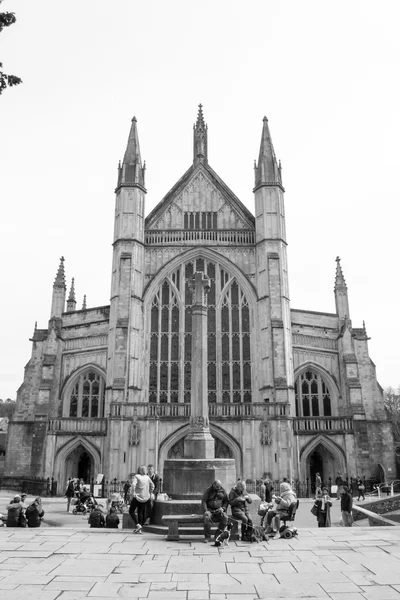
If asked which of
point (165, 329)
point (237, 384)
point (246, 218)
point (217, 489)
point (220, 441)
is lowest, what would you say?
point (217, 489)

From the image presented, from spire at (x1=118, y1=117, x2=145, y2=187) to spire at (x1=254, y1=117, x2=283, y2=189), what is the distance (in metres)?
7.60

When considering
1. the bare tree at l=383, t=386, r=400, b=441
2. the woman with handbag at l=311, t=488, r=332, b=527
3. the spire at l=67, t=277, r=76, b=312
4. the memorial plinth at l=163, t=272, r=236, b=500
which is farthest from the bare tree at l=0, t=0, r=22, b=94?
the bare tree at l=383, t=386, r=400, b=441

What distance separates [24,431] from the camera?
99.8 ft

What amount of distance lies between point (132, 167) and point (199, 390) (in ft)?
75.6

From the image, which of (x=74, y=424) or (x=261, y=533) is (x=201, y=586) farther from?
(x=74, y=424)

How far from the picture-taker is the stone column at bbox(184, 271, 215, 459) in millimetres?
12320

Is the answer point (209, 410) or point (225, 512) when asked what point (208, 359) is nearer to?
point (209, 410)

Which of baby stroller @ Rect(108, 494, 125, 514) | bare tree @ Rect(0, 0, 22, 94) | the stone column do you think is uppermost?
bare tree @ Rect(0, 0, 22, 94)

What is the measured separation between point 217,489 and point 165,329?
2204 cm

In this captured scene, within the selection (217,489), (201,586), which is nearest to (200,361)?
(217,489)

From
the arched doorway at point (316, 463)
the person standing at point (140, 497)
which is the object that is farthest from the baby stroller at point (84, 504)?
the arched doorway at point (316, 463)

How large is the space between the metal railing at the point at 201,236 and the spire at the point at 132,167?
3.40 meters

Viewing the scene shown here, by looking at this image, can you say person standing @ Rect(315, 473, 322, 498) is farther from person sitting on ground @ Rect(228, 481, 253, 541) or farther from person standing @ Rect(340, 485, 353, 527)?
Answer: person sitting on ground @ Rect(228, 481, 253, 541)

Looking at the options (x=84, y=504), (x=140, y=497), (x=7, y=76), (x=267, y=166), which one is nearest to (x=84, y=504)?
(x=84, y=504)
